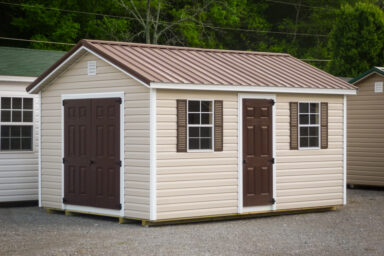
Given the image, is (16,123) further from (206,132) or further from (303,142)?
(303,142)

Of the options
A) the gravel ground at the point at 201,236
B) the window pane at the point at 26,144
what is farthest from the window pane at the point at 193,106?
the window pane at the point at 26,144

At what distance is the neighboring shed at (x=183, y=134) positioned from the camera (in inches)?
511

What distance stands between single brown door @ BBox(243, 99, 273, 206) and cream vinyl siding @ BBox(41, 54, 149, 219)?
218 centimetres

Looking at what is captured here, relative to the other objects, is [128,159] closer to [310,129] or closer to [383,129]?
[310,129]

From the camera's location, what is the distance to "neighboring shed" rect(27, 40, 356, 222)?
12984mm

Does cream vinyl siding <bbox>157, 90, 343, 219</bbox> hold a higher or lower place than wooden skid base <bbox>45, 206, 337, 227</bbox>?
higher

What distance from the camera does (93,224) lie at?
1320 cm

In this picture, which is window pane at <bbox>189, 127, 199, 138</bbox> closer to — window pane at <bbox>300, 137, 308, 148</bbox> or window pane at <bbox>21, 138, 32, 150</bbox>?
window pane at <bbox>300, 137, 308, 148</bbox>

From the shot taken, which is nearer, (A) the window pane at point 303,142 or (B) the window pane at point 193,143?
(B) the window pane at point 193,143

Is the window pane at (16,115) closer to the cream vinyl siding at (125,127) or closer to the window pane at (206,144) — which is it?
the cream vinyl siding at (125,127)

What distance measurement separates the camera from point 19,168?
1634 cm

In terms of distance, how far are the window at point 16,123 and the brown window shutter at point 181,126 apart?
16.1 ft

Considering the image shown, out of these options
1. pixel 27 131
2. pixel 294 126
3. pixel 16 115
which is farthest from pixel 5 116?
pixel 294 126

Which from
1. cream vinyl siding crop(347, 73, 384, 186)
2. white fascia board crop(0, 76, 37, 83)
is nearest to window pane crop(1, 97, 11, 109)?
white fascia board crop(0, 76, 37, 83)
